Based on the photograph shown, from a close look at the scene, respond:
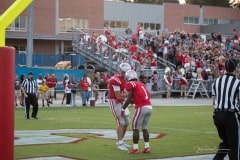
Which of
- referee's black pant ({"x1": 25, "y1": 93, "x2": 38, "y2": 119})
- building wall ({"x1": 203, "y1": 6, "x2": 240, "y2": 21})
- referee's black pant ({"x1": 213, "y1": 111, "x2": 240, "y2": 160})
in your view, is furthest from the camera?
building wall ({"x1": 203, "y1": 6, "x2": 240, "y2": 21})

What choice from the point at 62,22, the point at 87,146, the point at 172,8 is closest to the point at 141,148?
the point at 87,146

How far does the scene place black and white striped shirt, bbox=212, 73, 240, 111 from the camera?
7418 millimetres

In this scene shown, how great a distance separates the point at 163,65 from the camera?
37.5m

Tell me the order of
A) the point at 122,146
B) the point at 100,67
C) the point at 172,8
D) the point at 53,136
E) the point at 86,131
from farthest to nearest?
the point at 172,8, the point at 100,67, the point at 86,131, the point at 53,136, the point at 122,146

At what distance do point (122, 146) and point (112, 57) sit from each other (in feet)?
83.7

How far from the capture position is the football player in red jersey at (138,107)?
1040 cm

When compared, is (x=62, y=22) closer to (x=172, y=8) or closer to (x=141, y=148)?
(x=172, y=8)

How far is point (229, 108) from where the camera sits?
7398 millimetres

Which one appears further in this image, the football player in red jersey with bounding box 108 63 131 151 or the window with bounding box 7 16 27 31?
the window with bounding box 7 16 27 31

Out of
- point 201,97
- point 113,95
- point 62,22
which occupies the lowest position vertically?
point 201,97

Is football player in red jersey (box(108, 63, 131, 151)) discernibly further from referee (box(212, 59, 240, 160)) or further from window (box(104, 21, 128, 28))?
window (box(104, 21, 128, 28))

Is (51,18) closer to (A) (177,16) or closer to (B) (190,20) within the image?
(A) (177,16)

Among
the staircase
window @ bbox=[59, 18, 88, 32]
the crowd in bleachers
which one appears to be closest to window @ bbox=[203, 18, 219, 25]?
window @ bbox=[59, 18, 88, 32]

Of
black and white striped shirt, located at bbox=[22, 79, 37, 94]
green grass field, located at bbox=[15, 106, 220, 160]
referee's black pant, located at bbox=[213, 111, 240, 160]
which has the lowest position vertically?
green grass field, located at bbox=[15, 106, 220, 160]
